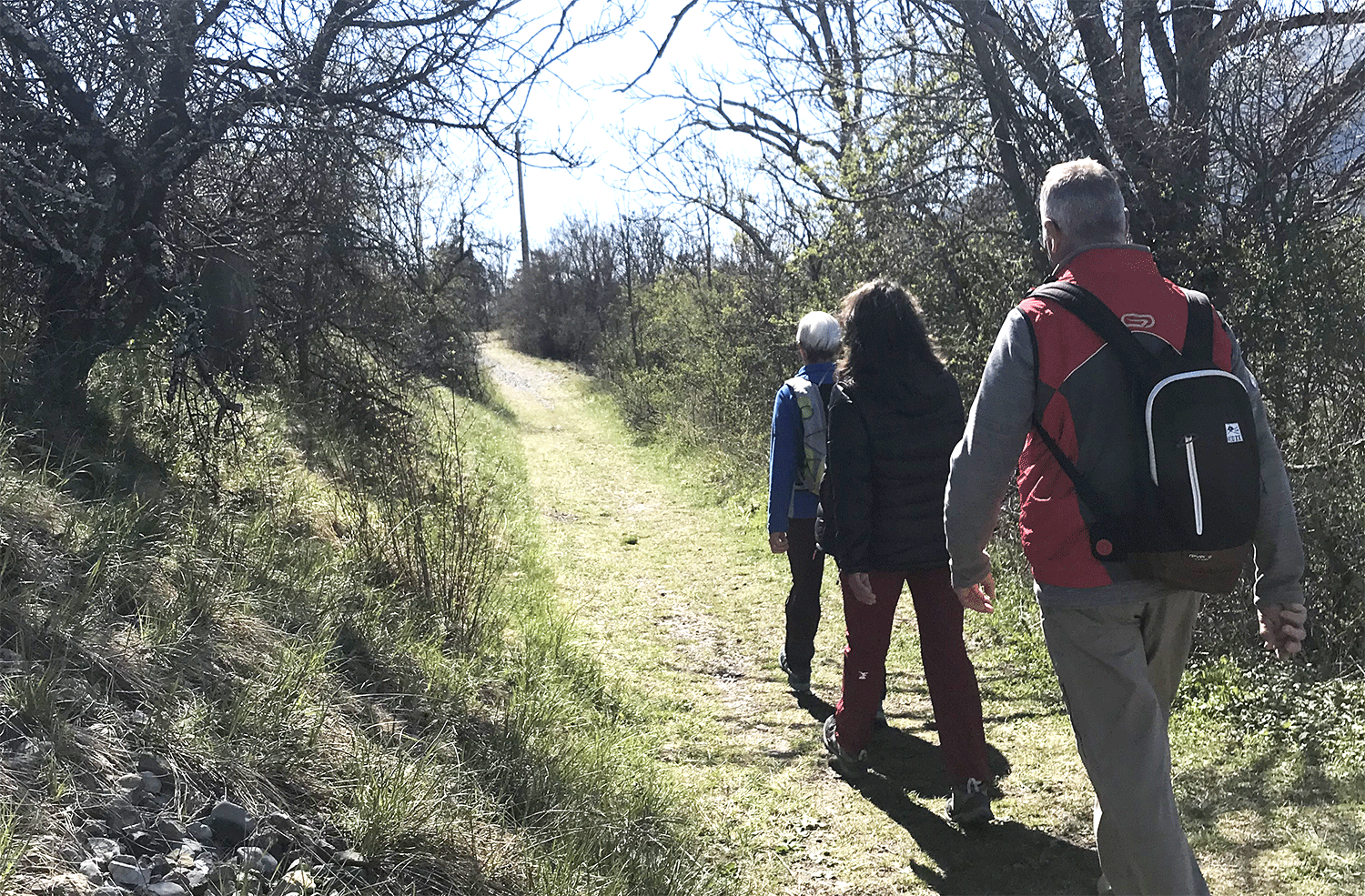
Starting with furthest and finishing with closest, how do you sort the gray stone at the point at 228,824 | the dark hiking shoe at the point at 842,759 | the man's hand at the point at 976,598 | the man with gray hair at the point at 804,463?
1. the man with gray hair at the point at 804,463
2. the dark hiking shoe at the point at 842,759
3. the man's hand at the point at 976,598
4. the gray stone at the point at 228,824

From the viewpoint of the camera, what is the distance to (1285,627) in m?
2.83

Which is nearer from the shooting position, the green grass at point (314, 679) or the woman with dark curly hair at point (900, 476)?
the green grass at point (314, 679)

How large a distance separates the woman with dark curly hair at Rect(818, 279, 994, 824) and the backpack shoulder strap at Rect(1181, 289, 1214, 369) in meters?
1.45

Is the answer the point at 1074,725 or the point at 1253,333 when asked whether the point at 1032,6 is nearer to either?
the point at 1253,333

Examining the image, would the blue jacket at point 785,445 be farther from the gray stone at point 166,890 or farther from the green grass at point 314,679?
the gray stone at point 166,890

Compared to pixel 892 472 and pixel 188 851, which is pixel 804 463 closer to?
pixel 892 472

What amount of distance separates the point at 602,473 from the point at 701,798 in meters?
9.92

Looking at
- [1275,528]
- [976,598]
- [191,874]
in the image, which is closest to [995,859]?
[976,598]

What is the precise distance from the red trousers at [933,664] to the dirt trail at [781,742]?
273 millimetres

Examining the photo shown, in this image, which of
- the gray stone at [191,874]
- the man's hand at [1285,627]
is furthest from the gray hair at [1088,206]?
the gray stone at [191,874]

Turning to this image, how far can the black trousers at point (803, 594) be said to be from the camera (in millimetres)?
5406

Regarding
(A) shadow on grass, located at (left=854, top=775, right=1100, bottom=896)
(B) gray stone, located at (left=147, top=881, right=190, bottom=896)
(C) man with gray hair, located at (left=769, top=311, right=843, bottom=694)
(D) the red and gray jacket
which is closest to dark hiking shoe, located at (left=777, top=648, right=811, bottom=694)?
(C) man with gray hair, located at (left=769, top=311, right=843, bottom=694)

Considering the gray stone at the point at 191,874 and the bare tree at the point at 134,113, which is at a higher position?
the bare tree at the point at 134,113

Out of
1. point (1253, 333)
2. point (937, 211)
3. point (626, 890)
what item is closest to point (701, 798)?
point (626, 890)
